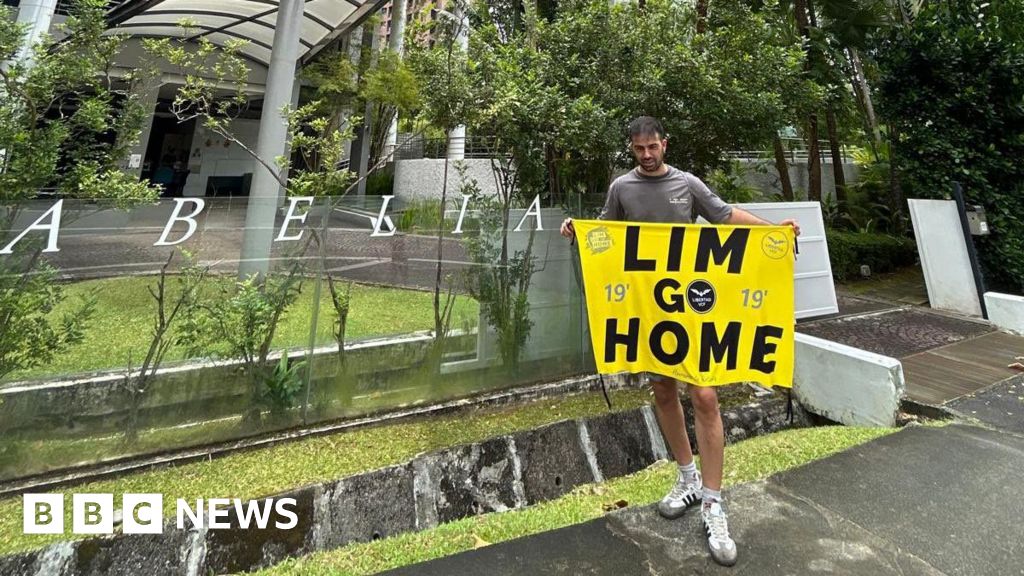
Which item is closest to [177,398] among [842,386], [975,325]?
[842,386]

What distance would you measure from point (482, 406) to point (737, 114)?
3.60 metres

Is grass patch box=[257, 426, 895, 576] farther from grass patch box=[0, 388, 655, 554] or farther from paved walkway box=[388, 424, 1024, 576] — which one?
grass patch box=[0, 388, 655, 554]

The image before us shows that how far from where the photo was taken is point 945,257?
714cm

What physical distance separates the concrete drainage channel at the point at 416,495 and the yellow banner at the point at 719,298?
3.93ft

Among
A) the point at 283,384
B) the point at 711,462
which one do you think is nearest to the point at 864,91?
the point at 711,462

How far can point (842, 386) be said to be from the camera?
4047 millimetres

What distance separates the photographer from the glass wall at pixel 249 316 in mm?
3119

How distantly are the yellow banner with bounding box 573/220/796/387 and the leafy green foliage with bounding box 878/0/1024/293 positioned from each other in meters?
6.52

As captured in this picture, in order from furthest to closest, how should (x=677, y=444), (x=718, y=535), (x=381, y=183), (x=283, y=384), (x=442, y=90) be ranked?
(x=381, y=183) → (x=442, y=90) → (x=283, y=384) → (x=677, y=444) → (x=718, y=535)

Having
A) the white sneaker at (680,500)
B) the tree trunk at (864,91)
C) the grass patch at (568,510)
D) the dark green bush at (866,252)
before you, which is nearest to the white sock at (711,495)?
the white sneaker at (680,500)

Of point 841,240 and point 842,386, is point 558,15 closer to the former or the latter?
point 842,386

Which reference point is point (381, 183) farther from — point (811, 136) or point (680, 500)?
point (680, 500)

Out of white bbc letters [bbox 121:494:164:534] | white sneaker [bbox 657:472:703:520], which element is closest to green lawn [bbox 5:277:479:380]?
white bbc letters [bbox 121:494:164:534]

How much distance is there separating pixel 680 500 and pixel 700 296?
3.55ft
